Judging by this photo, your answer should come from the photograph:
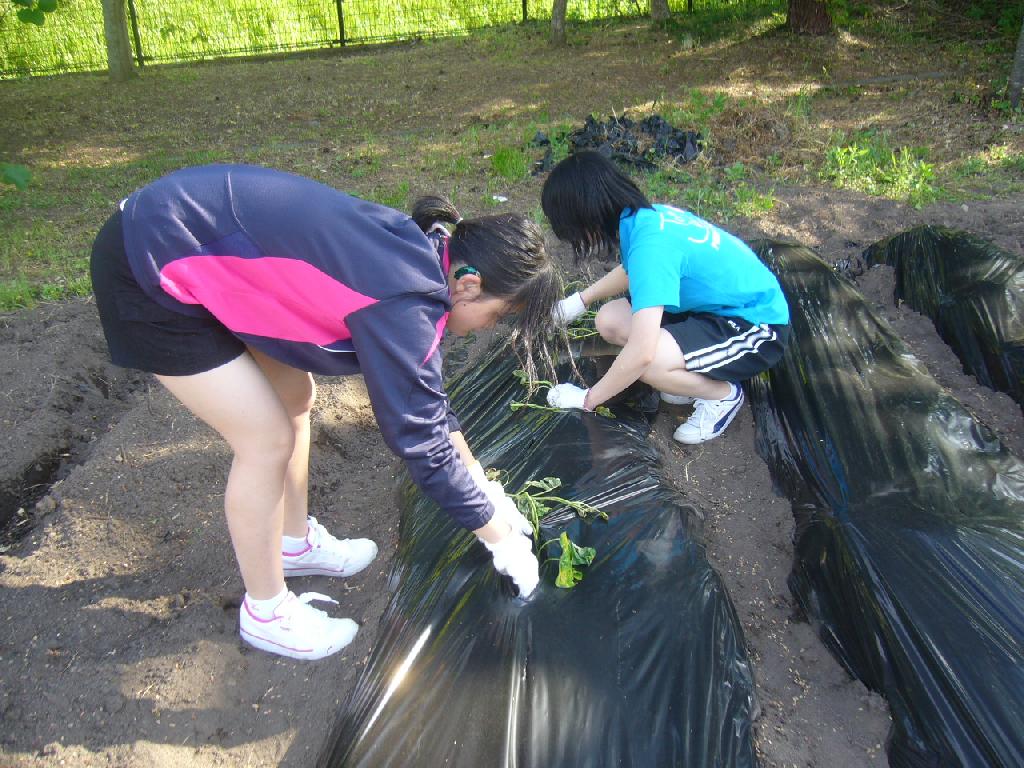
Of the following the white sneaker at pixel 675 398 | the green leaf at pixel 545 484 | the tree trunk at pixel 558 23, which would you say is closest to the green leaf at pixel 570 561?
the green leaf at pixel 545 484

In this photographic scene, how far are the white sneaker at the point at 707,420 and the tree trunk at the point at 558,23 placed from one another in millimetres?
7378

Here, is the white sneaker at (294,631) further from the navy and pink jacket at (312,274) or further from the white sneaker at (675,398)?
the white sneaker at (675,398)

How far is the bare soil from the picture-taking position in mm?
1509

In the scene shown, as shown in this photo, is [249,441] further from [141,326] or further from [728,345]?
[728,345]

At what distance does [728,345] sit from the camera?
220 cm

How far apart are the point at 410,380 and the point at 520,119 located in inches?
200

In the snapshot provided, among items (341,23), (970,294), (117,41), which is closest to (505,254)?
(970,294)

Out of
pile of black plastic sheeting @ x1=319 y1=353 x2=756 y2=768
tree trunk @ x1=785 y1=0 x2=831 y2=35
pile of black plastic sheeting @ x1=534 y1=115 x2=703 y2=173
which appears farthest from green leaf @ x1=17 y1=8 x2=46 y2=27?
tree trunk @ x1=785 y1=0 x2=831 y2=35

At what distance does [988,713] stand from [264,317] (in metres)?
1.40

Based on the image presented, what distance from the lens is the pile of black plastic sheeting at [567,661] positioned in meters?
1.28

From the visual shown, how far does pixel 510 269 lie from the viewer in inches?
50.3

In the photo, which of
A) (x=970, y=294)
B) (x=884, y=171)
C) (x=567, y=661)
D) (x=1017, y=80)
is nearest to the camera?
(x=567, y=661)

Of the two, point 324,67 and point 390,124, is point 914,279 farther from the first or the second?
point 324,67

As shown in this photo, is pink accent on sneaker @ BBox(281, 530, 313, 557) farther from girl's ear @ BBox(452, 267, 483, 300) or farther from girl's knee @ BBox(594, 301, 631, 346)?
girl's knee @ BBox(594, 301, 631, 346)
